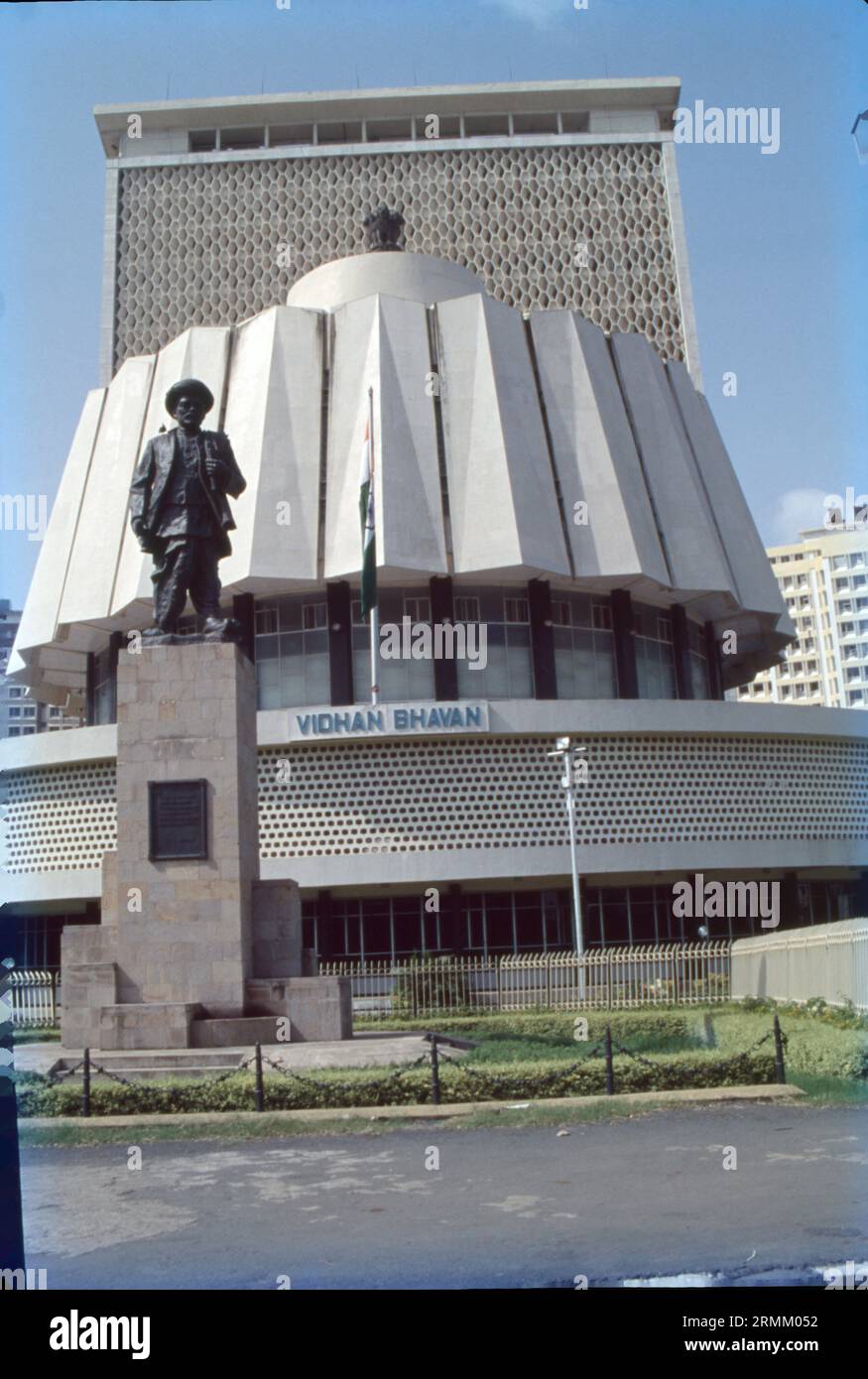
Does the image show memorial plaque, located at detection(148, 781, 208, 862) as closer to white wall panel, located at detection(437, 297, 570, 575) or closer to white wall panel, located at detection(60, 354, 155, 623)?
white wall panel, located at detection(437, 297, 570, 575)

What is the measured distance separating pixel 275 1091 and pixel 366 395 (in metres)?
24.1

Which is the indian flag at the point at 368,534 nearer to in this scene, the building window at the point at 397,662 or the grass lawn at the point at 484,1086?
the building window at the point at 397,662

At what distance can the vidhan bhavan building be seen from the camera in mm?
33094

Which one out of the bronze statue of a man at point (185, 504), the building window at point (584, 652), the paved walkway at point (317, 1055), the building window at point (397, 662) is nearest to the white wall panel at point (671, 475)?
the building window at point (584, 652)

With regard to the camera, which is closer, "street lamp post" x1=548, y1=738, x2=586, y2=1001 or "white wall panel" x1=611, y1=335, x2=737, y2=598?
"street lamp post" x1=548, y1=738, x2=586, y2=1001

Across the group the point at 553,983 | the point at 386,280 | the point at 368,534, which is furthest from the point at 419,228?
the point at 553,983

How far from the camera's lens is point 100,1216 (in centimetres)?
891

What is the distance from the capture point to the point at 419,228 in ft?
183

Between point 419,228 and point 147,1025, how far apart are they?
151 feet

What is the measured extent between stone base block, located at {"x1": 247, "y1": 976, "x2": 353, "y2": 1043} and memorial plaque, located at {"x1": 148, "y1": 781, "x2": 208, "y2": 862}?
5.63 feet

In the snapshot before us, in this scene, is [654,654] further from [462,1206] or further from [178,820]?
[462,1206]

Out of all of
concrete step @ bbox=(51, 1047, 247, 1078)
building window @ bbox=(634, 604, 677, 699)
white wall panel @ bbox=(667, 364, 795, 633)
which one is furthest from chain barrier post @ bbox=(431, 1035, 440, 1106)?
white wall panel @ bbox=(667, 364, 795, 633)

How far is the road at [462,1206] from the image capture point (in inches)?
286
